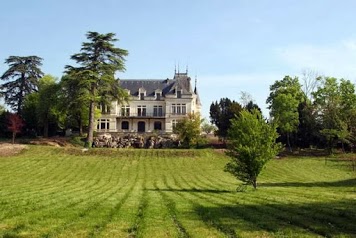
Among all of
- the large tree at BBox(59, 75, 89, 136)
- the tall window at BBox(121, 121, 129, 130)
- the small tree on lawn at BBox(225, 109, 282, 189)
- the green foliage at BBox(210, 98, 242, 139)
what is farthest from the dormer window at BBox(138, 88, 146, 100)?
the small tree on lawn at BBox(225, 109, 282, 189)

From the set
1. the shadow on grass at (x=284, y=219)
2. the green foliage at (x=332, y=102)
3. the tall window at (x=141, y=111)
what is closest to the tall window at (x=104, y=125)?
the tall window at (x=141, y=111)

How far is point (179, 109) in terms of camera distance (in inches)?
2702

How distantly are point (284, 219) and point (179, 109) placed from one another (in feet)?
189

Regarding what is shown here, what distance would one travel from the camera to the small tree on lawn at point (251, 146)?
22.0 metres

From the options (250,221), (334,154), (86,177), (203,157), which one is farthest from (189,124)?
(250,221)

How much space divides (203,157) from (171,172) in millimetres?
9987

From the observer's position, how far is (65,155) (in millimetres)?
41812

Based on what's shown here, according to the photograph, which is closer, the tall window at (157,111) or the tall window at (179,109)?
the tall window at (179,109)

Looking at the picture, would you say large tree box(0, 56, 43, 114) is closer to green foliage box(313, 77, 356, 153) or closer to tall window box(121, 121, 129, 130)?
tall window box(121, 121, 129, 130)

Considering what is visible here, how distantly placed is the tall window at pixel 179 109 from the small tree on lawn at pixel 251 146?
45.3 meters

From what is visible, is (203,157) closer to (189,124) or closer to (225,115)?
(189,124)

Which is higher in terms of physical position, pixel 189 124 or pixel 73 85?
pixel 73 85

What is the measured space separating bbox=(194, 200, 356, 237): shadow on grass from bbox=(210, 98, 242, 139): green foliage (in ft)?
149

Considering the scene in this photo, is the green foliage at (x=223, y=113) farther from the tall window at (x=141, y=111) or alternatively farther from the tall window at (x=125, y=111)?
the tall window at (x=125, y=111)
